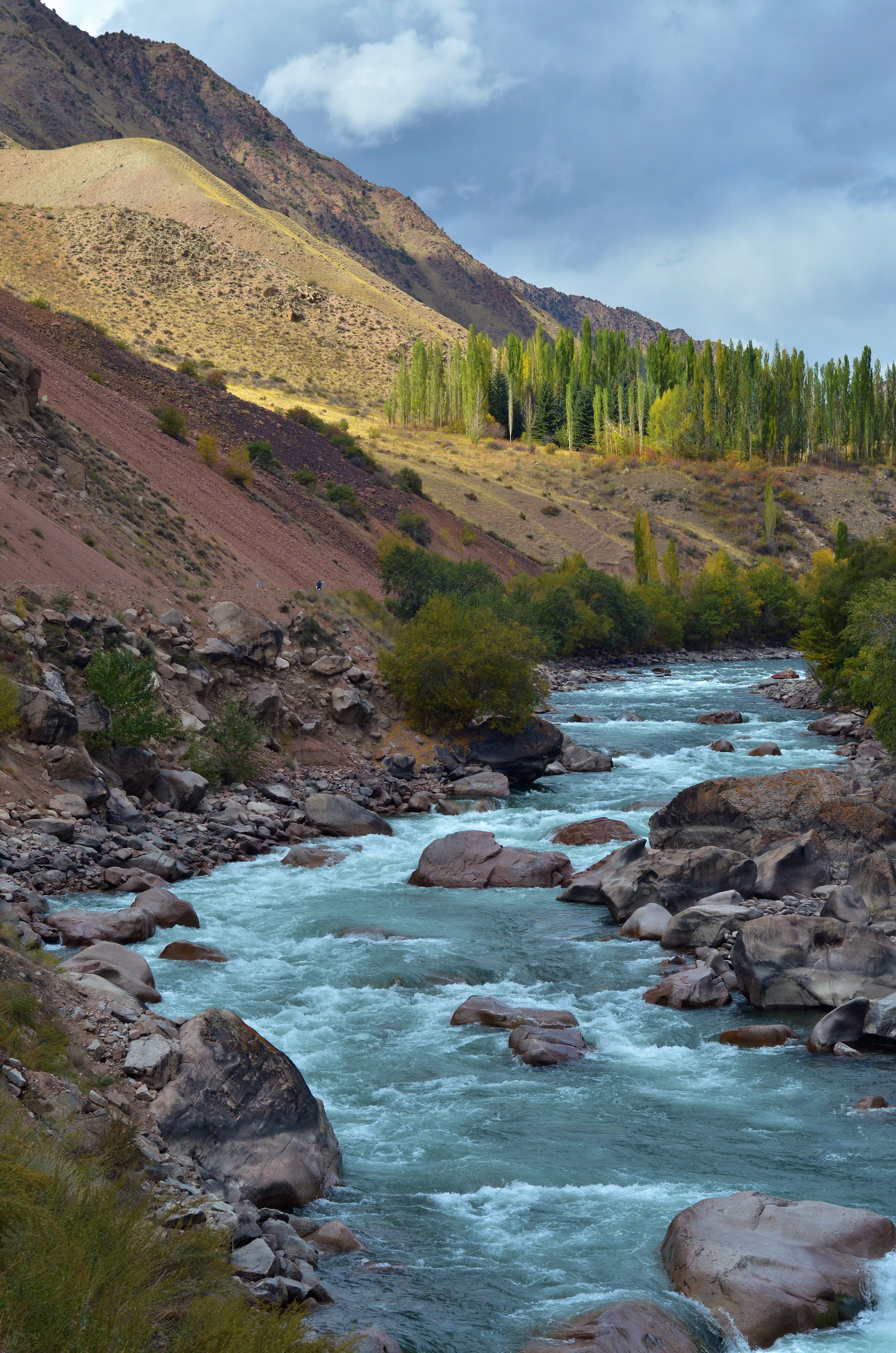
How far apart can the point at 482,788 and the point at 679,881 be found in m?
9.82

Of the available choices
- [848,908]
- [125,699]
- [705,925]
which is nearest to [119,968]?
[705,925]

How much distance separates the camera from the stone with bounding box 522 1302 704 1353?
20.9 ft

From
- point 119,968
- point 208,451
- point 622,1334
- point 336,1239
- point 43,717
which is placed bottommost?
point 336,1239

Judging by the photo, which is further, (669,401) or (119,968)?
(669,401)

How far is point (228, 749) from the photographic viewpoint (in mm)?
23516

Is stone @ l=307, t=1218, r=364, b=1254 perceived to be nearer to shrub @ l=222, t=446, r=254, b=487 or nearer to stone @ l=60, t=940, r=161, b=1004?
stone @ l=60, t=940, r=161, b=1004

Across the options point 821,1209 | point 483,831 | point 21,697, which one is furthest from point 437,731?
point 821,1209

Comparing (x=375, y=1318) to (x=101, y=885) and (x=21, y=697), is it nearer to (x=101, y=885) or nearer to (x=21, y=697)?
(x=101, y=885)

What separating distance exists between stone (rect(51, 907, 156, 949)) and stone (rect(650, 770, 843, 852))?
987 centimetres

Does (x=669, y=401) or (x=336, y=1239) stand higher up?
(x=669, y=401)

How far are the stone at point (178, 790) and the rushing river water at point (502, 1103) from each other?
2493 millimetres

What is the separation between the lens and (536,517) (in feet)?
273

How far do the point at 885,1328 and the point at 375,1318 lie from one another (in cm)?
336

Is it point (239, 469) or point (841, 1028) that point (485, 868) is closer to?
point (841, 1028)
